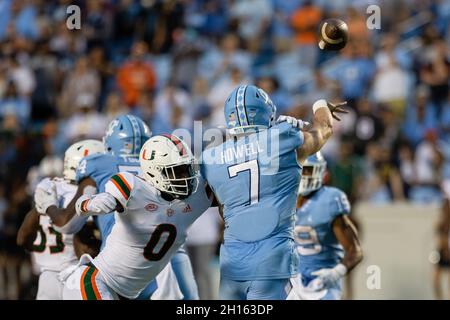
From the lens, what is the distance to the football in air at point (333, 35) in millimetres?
7250

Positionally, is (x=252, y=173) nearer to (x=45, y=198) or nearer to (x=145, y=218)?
(x=145, y=218)

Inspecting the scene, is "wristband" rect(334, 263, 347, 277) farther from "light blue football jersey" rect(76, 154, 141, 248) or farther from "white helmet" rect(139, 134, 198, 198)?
"light blue football jersey" rect(76, 154, 141, 248)

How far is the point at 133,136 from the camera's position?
812cm

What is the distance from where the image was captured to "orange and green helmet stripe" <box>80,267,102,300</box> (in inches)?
274

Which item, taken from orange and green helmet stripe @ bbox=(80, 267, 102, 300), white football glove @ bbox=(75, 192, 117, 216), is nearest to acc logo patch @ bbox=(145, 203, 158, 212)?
white football glove @ bbox=(75, 192, 117, 216)

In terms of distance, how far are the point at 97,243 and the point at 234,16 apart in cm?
786

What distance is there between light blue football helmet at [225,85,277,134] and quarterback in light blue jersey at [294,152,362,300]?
3.55 ft

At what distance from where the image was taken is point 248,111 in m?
6.96

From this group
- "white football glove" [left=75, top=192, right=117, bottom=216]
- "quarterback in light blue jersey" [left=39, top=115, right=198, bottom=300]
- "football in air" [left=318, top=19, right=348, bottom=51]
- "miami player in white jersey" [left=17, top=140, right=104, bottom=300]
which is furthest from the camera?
"miami player in white jersey" [left=17, top=140, right=104, bottom=300]

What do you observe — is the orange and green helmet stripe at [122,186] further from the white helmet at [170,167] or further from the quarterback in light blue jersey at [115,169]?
the quarterback in light blue jersey at [115,169]

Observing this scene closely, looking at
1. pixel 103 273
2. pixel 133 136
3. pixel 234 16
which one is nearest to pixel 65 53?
pixel 234 16
